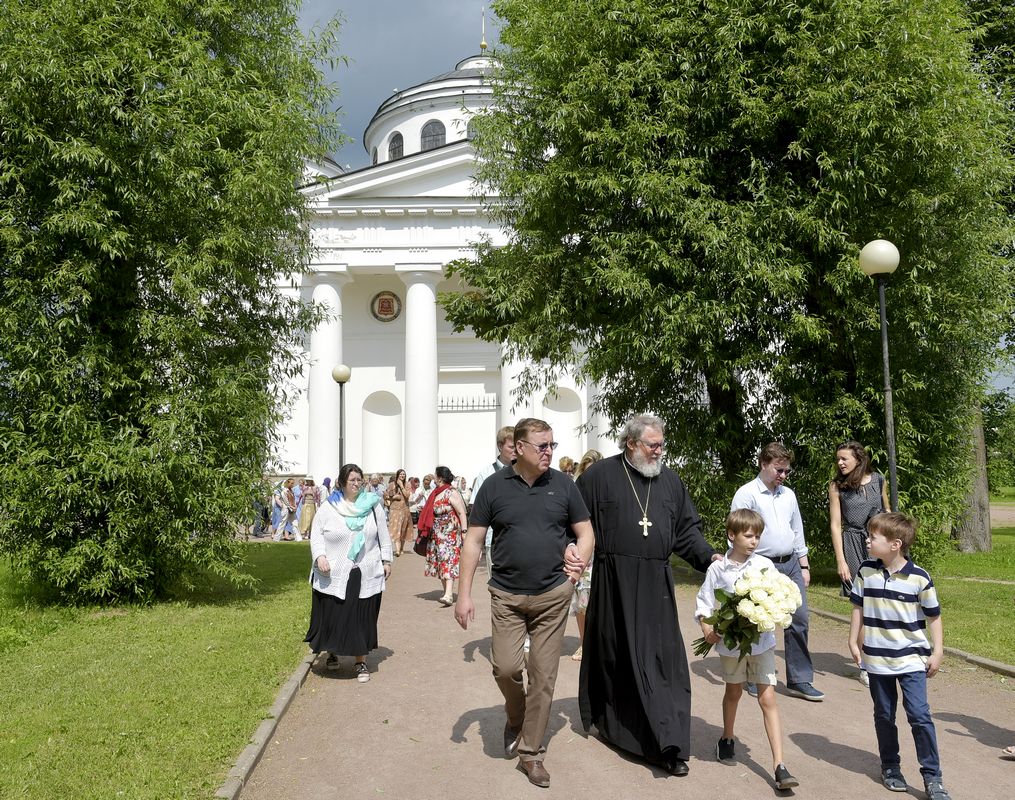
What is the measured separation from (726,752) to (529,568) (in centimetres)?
167

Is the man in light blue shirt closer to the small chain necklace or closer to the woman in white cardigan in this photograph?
the small chain necklace

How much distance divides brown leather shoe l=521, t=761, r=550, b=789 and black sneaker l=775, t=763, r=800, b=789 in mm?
1265

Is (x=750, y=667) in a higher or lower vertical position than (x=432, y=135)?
lower

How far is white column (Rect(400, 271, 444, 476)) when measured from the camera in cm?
3309

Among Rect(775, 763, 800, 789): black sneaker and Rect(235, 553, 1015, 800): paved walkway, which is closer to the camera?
Rect(775, 763, 800, 789): black sneaker

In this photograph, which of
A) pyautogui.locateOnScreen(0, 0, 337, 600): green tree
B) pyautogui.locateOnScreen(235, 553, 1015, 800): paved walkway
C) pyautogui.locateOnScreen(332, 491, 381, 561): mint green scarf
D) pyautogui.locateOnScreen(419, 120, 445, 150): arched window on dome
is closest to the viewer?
pyautogui.locateOnScreen(235, 553, 1015, 800): paved walkway

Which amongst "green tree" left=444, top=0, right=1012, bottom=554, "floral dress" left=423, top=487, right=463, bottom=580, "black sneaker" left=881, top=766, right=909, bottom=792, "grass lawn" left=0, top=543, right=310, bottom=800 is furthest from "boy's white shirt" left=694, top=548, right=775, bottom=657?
"green tree" left=444, top=0, right=1012, bottom=554

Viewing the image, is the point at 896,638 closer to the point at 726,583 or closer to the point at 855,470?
the point at 726,583

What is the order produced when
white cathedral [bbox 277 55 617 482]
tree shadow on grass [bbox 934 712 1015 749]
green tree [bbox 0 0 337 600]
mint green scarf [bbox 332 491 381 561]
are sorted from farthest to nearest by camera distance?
1. white cathedral [bbox 277 55 617 482]
2. green tree [bbox 0 0 337 600]
3. mint green scarf [bbox 332 491 381 561]
4. tree shadow on grass [bbox 934 712 1015 749]

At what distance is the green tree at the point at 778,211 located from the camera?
12.5m

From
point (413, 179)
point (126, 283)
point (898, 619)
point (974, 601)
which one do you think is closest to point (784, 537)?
point (898, 619)

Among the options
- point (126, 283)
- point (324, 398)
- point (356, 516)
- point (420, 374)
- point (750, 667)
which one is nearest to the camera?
point (750, 667)

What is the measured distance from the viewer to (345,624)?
8.02m

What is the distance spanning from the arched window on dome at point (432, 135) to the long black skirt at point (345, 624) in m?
39.6
